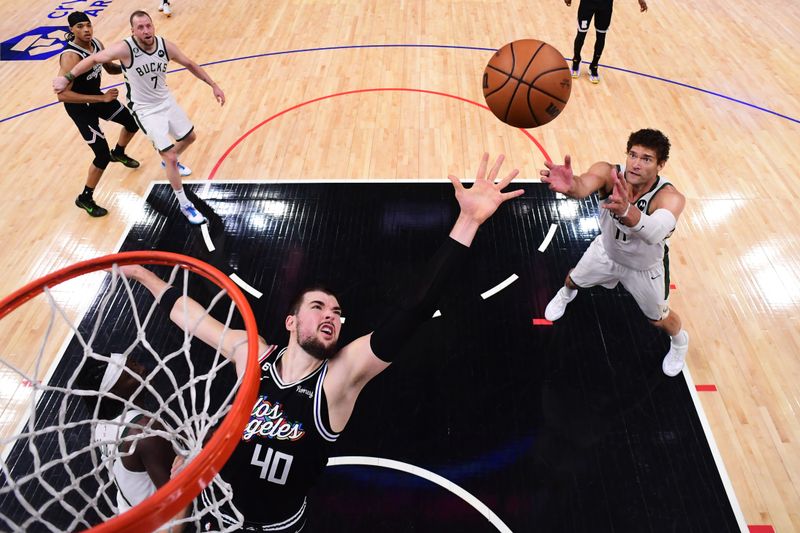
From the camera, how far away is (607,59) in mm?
7012

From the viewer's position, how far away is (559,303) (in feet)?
12.8

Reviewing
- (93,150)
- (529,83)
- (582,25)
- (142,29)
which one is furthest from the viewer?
(582,25)

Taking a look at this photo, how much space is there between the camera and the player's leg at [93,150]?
4.68 m

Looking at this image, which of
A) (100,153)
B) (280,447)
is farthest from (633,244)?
(100,153)

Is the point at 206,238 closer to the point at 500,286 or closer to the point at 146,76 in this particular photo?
the point at 146,76

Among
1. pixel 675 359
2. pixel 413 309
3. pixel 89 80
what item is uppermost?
pixel 413 309

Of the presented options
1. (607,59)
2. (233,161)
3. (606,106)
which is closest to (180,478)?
(233,161)

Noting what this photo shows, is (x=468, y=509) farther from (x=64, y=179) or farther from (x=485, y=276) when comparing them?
(x=64, y=179)

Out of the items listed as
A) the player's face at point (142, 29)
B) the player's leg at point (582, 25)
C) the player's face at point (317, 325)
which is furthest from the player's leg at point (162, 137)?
the player's leg at point (582, 25)

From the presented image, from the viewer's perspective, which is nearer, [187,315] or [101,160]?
[187,315]

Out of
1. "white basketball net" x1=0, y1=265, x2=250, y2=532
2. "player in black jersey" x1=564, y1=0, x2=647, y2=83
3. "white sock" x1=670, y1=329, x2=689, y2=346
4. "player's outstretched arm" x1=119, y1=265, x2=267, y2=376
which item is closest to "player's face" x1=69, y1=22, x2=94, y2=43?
"white basketball net" x1=0, y1=265, x2=250, y2=532

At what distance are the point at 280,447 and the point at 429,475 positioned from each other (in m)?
1.17

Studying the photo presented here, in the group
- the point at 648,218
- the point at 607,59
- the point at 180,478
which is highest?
the point at 180,478

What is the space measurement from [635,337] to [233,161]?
4.10m
